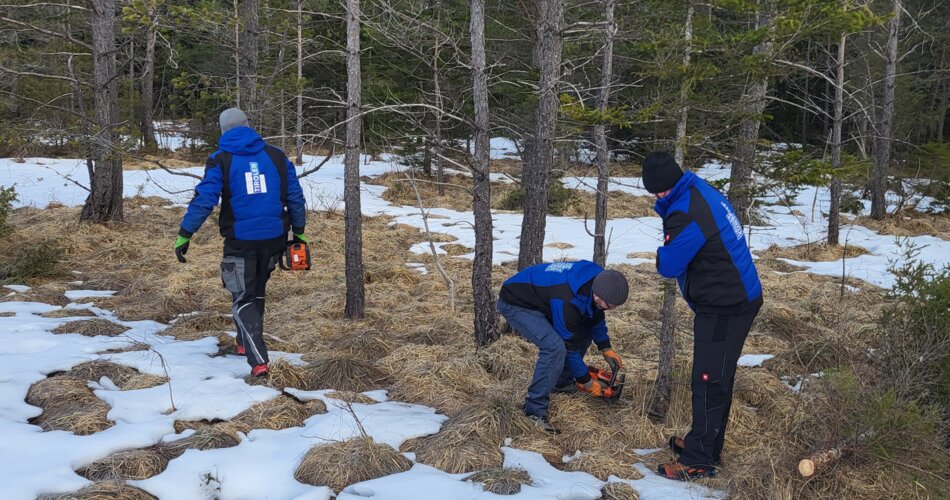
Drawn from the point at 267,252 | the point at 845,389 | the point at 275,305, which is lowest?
the point at 275,305

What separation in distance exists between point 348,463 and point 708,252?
7.67 ft

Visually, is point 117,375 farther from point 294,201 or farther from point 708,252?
point 708,252

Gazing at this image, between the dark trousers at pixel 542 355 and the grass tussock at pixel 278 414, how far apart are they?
146cm

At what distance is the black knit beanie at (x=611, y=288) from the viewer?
3990 mm

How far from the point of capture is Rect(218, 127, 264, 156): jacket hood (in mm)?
4824

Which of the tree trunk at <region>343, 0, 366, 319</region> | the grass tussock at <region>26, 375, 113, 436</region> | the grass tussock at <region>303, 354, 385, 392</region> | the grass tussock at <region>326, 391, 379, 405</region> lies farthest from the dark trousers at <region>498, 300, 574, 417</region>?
the tree trunk at <region>343, 0, 366, 319</region>

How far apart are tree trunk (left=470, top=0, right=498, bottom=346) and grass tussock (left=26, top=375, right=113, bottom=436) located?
310 centimetres

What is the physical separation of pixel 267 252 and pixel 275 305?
3352mm

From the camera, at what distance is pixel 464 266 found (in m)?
10.5

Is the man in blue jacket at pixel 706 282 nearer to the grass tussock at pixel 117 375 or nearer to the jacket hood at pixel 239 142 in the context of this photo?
the jacket hood at pixel 239 142

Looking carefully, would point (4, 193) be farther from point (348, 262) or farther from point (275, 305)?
point (348, 262)

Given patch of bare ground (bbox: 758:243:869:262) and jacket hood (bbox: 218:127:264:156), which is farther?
patch of bare ground (bbox: 758:243:869:262)

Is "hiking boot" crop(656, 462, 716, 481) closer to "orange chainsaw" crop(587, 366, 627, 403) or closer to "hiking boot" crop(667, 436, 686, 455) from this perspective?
"hiking boot" crop(667, 436, 686, 455)

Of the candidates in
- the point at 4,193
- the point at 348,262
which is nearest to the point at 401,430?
the point at 348,262
